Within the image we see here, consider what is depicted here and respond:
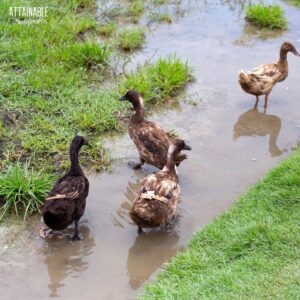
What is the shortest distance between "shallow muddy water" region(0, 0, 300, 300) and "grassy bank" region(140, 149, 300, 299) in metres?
0.32

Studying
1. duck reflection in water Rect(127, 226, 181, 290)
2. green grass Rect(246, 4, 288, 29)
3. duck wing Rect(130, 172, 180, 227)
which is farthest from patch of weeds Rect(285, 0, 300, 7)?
duck reflection in water Rect(127, 226, 181, 290)

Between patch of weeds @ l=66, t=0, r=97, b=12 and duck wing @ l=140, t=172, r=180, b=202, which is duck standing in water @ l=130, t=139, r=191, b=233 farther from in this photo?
patch of weeds @ l=66, t=0, r=97, b=12

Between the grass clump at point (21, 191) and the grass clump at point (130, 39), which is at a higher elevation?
the grass clump at point (130, 39)

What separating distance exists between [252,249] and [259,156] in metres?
2.39

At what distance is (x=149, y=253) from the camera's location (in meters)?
6.31

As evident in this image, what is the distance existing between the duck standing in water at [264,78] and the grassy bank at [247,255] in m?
2.19

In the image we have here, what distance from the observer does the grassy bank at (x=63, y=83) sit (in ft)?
25.5

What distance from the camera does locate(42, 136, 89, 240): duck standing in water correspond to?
6.20m

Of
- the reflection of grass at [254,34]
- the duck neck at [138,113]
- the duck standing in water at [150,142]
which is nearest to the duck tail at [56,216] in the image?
the duck standing in water at [150,142]

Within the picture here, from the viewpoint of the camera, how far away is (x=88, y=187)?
22.0ft

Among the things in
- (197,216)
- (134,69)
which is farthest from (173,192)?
→ (134,69)

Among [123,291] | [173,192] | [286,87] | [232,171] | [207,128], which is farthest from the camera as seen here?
[286,87]

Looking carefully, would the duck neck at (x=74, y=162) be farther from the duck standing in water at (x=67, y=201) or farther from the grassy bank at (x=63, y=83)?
the grassy bank at (x=63, y=83)

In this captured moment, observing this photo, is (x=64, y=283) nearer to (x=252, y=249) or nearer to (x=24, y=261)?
(x=24, y=261)
